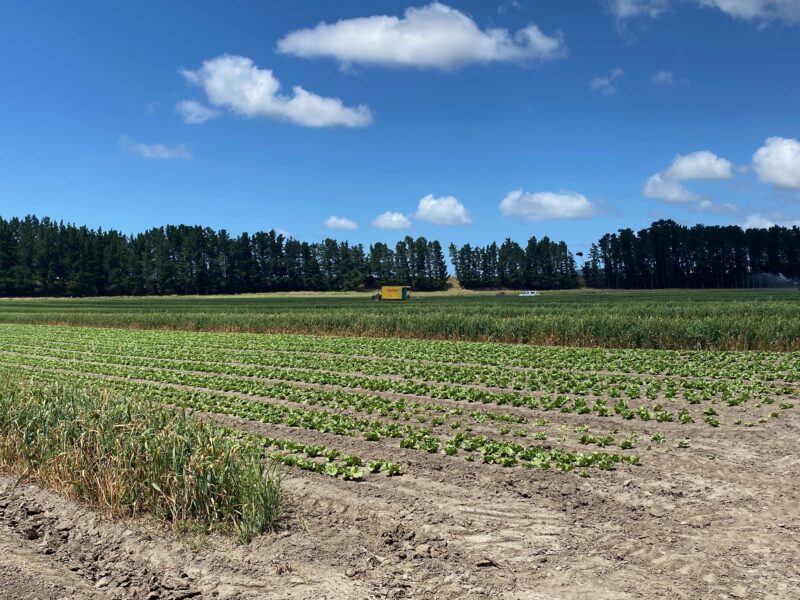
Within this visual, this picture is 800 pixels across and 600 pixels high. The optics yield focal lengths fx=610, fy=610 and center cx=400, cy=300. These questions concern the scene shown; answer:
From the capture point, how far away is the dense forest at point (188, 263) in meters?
121

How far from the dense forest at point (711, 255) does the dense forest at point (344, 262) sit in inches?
8.9

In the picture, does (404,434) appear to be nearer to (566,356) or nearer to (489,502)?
(489,502)

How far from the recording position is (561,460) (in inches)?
348

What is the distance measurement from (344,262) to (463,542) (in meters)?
138

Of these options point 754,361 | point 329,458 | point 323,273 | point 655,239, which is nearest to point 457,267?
point 323,273

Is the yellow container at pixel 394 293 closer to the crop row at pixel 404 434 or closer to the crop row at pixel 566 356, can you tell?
the crop row at pixel 566 356

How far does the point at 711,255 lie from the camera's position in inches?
5389

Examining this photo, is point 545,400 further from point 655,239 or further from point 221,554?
point 655,239

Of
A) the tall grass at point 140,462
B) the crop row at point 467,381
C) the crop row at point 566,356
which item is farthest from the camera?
the crop row at point 566,356

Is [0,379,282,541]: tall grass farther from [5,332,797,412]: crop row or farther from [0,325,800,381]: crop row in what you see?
[0,325,800,381]: crop row

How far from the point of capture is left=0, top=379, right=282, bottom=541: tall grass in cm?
672

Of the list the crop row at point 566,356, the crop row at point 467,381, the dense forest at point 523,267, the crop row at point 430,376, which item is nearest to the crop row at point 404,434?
the crop row at point 467,381

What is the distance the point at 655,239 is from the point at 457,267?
4734cm

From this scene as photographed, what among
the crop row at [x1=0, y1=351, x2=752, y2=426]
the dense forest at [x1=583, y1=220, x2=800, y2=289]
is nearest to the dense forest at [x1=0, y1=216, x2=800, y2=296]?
the dense forest at [x1=583, y1=220, x2=800, y2=289]
